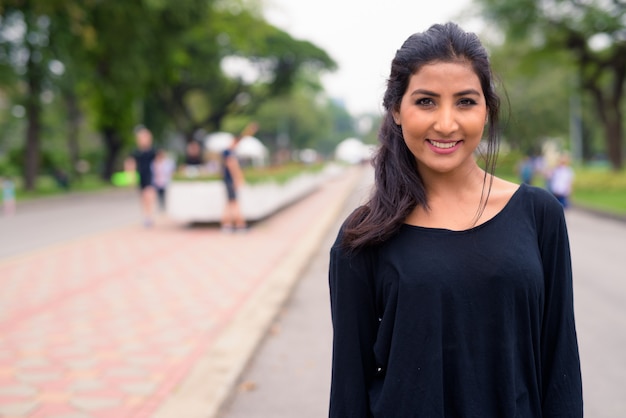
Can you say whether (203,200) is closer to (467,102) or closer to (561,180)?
(561,180)

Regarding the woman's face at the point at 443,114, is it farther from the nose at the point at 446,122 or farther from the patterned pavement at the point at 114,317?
the patterned pavement at the point at 114,317

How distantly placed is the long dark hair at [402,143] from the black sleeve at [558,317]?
0.17 metres

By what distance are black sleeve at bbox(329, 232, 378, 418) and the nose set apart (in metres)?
0.34

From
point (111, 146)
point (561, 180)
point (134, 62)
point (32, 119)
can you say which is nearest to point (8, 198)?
point (32, 119)

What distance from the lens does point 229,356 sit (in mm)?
4719

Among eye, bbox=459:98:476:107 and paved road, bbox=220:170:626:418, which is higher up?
eye, bbox=459:98:476:107

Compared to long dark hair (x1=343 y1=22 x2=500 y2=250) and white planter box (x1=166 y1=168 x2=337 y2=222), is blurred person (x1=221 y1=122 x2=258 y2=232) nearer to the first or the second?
white planter box (x1=166 y1=168 x2=337 y2=222)

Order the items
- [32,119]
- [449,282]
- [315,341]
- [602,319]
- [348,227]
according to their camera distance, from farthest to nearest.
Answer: [32,119] → [602,319] → [315,341] → [348,227] → [449,282]

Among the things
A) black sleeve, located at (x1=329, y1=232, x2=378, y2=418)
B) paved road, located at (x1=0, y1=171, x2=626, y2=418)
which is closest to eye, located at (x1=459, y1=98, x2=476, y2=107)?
black sleeve, located at (x1=329, y1=232, x2=378, y2=418)

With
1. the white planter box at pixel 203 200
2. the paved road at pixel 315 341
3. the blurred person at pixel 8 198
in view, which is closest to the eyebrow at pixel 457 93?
the paved road at pixel 315 341

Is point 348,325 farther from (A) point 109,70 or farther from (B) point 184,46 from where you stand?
(B) point 184,46

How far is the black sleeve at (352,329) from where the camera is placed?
1654mm

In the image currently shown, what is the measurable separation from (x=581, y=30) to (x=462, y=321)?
25.8 m

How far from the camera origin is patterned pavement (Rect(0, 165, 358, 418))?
406cm
